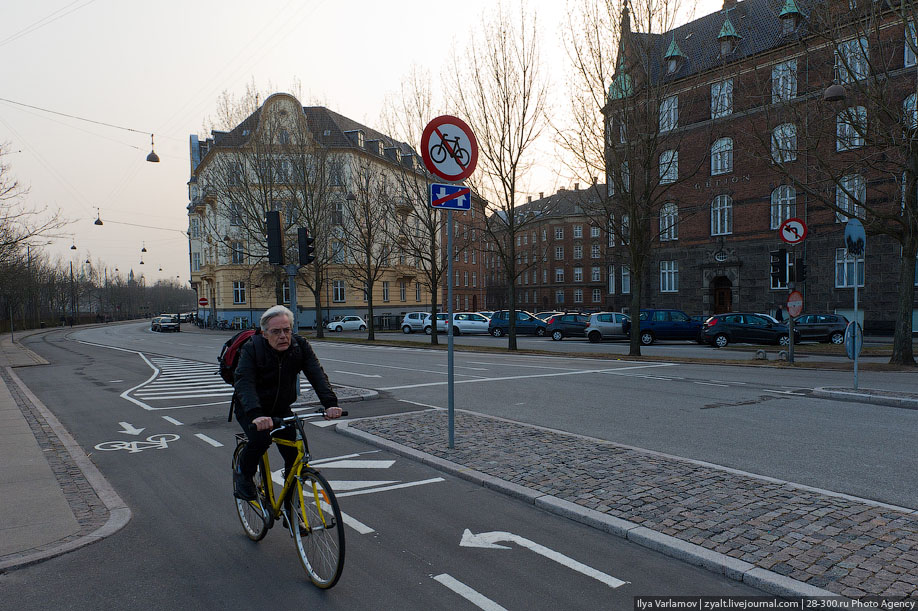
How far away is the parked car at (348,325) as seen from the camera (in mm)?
48375

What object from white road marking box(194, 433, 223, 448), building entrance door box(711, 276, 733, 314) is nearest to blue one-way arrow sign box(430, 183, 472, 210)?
white road marking box(194, 433, 223, 448)

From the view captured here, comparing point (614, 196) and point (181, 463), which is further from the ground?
point (614, 196)

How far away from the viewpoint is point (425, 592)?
3.67 m

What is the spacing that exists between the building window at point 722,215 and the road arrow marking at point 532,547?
36.7 m

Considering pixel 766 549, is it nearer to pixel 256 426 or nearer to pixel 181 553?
pixel 256 426

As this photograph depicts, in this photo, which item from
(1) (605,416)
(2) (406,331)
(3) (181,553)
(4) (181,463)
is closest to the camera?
(3) (181,553)

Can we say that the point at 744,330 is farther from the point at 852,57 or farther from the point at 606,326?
the point at 852,57

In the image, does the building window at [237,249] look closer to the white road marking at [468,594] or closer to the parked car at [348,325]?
the parked car at [348,325]

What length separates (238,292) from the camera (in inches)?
2105

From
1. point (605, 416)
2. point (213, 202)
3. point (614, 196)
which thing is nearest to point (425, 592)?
point (605, 416)

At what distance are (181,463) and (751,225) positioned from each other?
35.9m

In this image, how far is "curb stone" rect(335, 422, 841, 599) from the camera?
3533 millimetres

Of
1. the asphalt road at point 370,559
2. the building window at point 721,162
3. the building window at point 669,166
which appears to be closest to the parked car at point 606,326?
the building window at point 669,166

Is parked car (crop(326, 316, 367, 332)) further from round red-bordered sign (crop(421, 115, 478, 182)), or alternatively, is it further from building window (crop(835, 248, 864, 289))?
round red-bordered sign (crop(421, 115, 478, 182))
